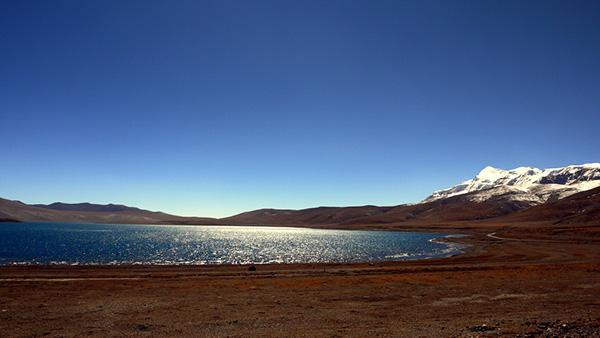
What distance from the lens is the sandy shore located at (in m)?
21.0

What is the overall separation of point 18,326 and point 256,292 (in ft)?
55.5

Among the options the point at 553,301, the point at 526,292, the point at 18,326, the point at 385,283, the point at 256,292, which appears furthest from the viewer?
the point at 385,283

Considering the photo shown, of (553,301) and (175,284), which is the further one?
(175,284)

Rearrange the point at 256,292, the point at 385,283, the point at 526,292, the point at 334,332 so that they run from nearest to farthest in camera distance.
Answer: the point at 334,332, the point at 526,292, the point at 256,292, the point at 385,283

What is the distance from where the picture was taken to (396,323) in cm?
2247

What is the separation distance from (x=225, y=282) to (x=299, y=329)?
69.8ft

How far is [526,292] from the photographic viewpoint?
3228cm

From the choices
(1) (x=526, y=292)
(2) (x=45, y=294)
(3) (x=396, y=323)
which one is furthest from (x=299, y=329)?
(2) (x=45, y=294)

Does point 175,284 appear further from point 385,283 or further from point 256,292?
point 385,283

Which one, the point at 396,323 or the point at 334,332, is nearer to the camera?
the point at 334,332

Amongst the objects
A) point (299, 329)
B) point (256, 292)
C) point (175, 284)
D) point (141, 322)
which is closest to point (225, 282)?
point (175, 284)

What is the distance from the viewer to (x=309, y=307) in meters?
27.6

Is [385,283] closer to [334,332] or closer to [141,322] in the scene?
[334,332]

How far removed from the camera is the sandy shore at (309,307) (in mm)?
21031
